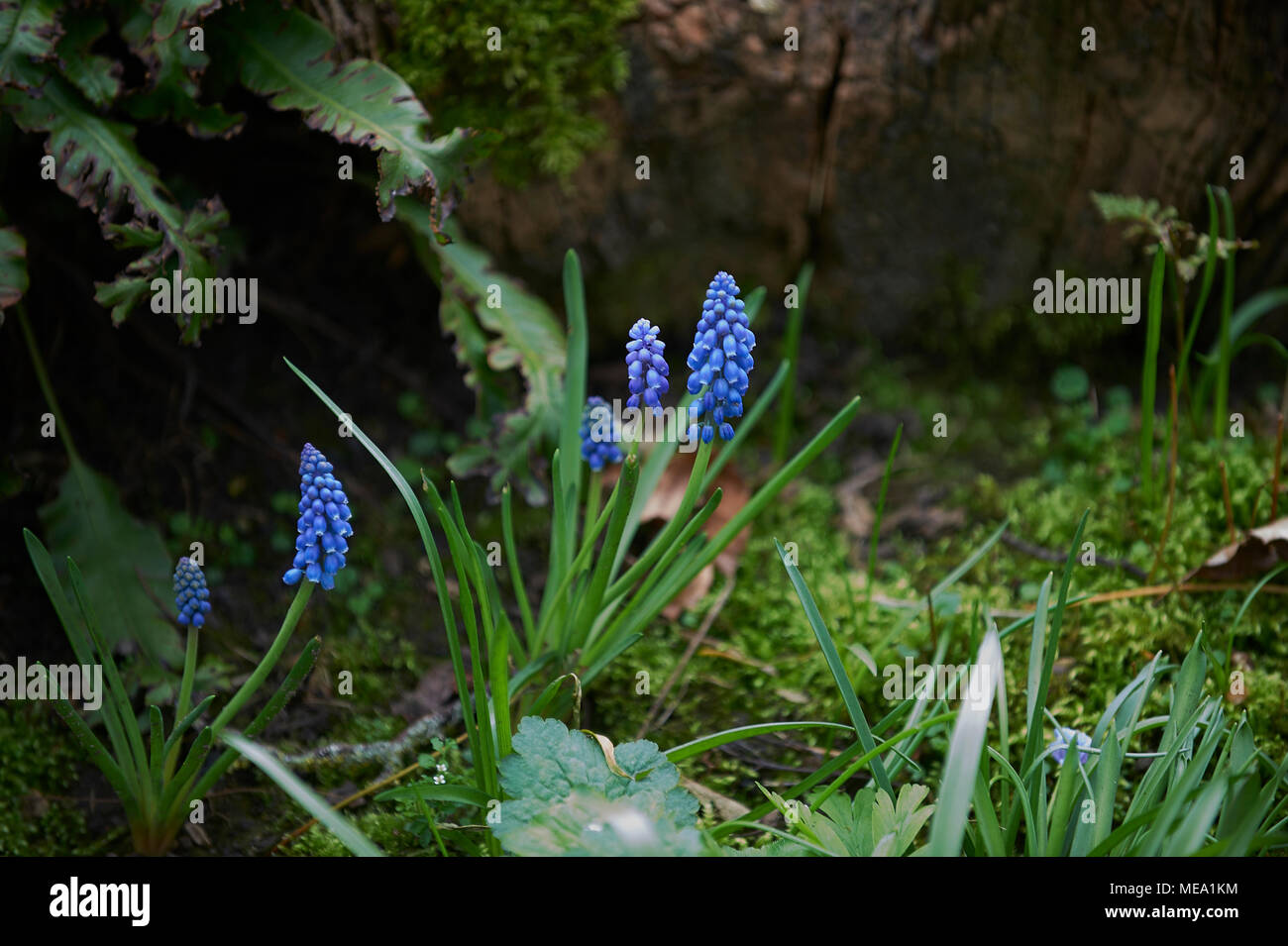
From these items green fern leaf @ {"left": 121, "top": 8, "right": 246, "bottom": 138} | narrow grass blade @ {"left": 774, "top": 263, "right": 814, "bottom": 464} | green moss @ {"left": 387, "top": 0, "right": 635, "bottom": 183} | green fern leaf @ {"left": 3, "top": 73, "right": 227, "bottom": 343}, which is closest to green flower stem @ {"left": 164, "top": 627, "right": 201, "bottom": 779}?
green fern leaf @ {"left": 3, "top": 73, "right": 227, "bottom": 343}

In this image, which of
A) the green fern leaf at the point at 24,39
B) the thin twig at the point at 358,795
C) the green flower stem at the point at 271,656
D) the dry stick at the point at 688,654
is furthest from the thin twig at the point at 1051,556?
the green fern leaf at the point at 24,39

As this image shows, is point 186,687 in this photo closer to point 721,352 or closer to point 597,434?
point 597,434

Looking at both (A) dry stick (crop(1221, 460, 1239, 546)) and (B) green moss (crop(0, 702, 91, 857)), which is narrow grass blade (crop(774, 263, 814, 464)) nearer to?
(A) dry stick (crop(1221, 460, 1239, 546))

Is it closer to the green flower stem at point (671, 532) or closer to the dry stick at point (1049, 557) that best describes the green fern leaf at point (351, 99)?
the green flower stem at point (671, 532)

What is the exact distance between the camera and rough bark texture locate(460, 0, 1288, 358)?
2891mm

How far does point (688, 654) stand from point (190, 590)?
3.81ft

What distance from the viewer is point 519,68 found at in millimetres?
2746

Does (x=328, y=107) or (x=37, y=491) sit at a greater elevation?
(x=328, y=107)

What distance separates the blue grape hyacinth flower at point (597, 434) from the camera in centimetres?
223

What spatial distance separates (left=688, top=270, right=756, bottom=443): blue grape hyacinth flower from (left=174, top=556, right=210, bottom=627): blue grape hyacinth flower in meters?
0.97
